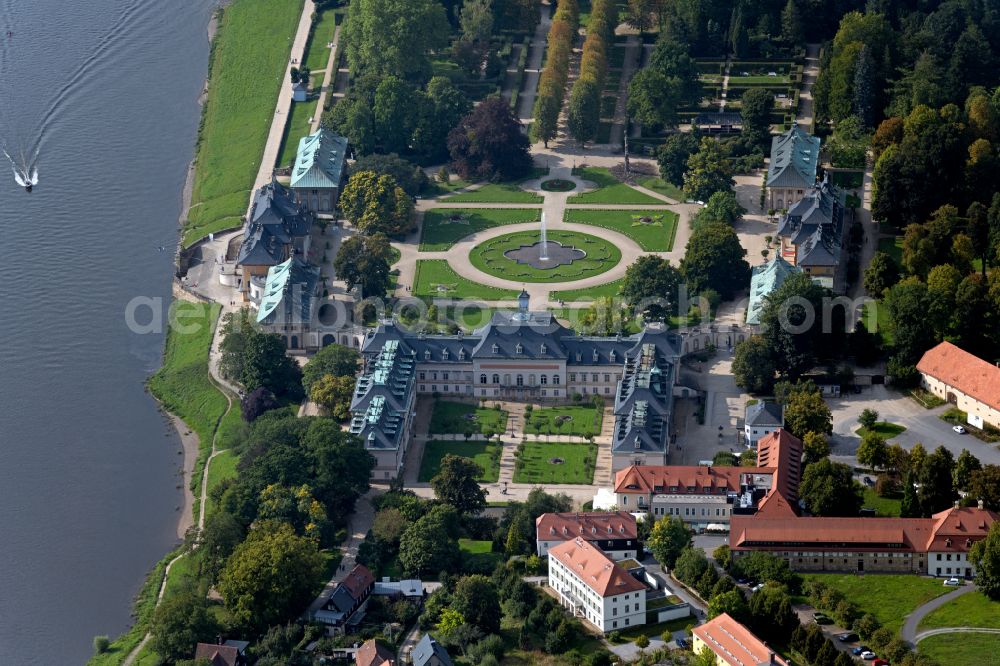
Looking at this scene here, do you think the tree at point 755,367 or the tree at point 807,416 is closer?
the tree at point 807,416

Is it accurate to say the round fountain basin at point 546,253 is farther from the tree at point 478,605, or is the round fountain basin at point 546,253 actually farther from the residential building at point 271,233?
the tree at point 478,605

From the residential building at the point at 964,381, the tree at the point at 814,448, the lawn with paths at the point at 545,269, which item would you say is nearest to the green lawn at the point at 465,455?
the tree at the point at 814,448

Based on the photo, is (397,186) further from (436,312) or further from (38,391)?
(38,391)

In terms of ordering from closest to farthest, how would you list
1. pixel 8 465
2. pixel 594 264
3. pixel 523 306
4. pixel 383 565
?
1. pixel 383 565
2. pixel 8 465
3. pixel 523 306
4. pixel 594 264

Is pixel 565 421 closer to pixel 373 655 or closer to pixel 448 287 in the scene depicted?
pixel 448 287

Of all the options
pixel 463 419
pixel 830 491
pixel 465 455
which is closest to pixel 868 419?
pixel 830 491

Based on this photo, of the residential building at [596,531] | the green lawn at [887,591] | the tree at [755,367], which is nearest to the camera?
the green lawn at [887,591]

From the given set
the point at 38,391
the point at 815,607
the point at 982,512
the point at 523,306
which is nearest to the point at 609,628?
the point at 815,607
